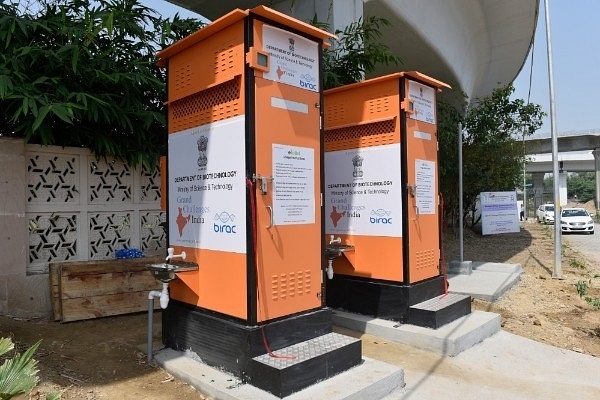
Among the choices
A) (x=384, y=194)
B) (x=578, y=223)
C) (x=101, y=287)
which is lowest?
(x=578, y=223)

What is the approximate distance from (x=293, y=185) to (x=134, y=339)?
239 cm

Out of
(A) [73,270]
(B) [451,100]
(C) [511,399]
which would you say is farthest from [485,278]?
(B) [451,100]

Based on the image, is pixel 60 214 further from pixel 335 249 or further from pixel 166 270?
pixel 335 249

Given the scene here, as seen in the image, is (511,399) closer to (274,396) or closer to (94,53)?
(274,396)

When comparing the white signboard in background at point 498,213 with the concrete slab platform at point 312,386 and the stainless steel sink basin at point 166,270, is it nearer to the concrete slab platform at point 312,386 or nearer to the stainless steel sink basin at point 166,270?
the concrete slab platform at point 312,386

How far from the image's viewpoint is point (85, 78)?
206 inches

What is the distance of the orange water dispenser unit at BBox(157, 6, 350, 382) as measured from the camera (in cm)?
347

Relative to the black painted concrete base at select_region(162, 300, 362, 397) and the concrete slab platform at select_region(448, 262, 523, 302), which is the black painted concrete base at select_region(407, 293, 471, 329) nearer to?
the black painted concrete base at select_region(162, 300, 362, 397)

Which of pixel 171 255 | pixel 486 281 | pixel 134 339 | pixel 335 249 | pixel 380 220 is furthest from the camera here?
pixel 486 281

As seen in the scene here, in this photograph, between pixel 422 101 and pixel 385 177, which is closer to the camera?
pixel 385 177

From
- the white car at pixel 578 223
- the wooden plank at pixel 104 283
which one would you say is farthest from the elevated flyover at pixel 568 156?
the wooden plank at pixel 104 283

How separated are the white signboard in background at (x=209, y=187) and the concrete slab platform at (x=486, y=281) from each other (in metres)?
4.66

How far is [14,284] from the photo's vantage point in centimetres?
486

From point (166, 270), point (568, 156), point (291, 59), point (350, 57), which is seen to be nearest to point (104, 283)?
point (166, 270)
